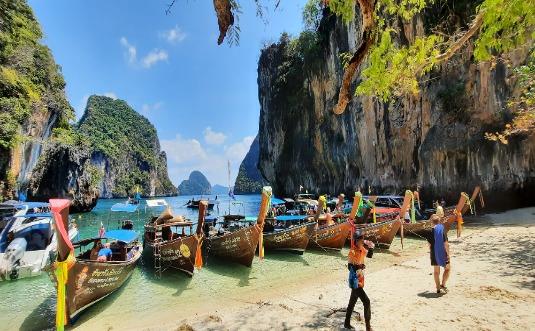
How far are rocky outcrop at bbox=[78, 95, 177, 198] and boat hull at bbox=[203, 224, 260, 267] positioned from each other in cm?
10892

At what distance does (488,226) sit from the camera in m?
19.1

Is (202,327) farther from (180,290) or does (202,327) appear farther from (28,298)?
(28,298)

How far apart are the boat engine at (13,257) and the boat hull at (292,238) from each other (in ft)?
32.7

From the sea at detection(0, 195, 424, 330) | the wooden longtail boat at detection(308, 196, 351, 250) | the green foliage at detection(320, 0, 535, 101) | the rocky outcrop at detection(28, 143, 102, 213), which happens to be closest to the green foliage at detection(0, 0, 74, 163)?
the rocky outcrop at detection(28, 143, 102, 213)

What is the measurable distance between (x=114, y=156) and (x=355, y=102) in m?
110

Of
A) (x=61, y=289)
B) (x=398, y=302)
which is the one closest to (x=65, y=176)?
(x=61, y=289)

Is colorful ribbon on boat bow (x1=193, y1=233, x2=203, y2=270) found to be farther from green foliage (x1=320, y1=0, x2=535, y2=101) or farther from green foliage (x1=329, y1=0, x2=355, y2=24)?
green foliage (x1=329, y1=0, x2=355, y2=24)

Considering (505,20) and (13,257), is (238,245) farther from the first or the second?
(505,20)

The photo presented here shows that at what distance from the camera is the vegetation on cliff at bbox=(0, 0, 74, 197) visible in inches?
984

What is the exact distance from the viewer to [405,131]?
31.1 metres

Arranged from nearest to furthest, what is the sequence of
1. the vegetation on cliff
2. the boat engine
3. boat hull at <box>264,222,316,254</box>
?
the boat engine → boat hull at <box>264,222,316,254</box> → the vegetation on cliff

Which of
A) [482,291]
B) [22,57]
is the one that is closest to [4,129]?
[22,57]

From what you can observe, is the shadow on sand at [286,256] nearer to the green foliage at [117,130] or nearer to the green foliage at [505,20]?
the green foliage at [505,20]

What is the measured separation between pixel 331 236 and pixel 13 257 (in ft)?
42.9
